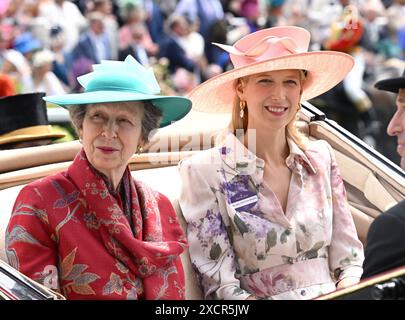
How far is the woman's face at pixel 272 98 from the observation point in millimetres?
3830

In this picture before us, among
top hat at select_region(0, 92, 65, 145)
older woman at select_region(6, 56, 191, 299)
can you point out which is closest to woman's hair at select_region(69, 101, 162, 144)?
older woman at select_region(6, 56, 191, 299)

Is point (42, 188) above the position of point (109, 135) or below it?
below

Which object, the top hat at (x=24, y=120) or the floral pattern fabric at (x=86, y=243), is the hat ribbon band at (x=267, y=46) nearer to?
the floral pattern fabric at (x=86, y=243)

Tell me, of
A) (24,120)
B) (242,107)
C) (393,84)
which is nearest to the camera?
(393,84)

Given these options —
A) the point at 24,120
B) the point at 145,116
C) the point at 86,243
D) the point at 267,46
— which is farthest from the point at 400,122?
the point at 24,120

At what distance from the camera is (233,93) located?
4027 mm

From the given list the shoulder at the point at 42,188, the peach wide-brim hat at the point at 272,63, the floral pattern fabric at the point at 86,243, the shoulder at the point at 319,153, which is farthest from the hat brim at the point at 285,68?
the shoulder at the point at 42,188

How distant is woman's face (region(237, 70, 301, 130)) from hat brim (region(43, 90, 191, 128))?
0.26 m

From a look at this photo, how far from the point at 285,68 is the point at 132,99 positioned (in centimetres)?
62

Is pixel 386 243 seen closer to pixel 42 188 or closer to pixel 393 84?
pixel 393 84

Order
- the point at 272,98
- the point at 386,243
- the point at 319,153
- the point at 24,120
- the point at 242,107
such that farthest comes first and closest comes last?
the point at 24,120, the point at 319,153, the point at 242,107, the point at 272,98, the point at 386,243

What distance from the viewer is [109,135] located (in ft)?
11.4
